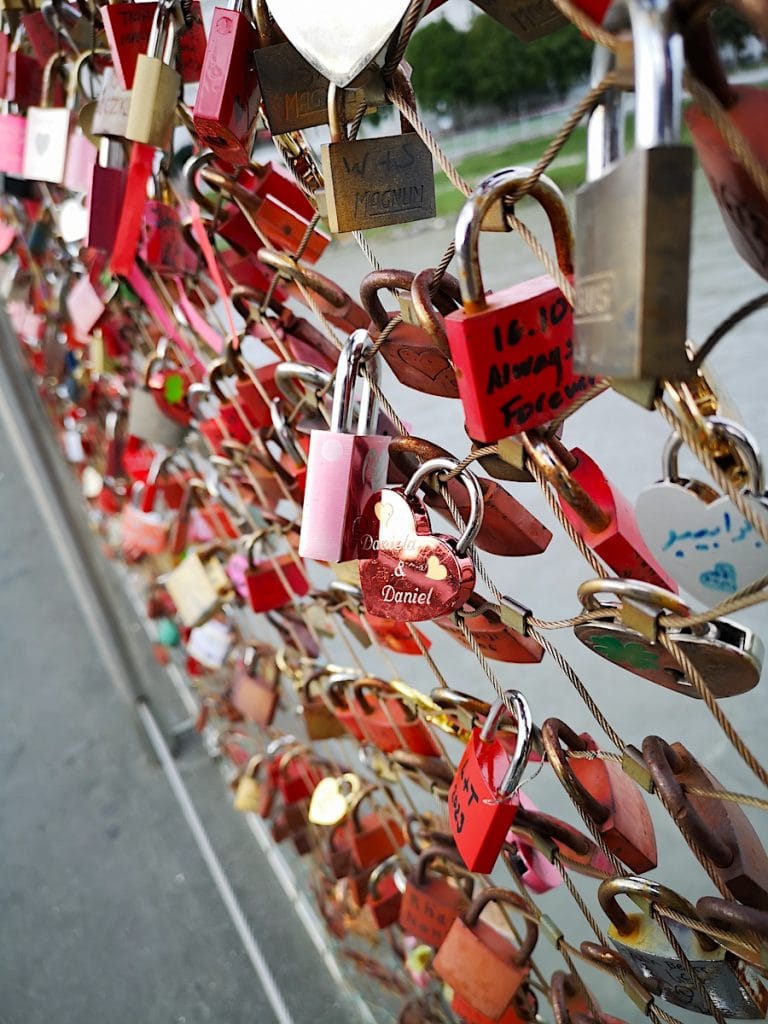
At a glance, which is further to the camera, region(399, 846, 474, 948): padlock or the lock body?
region(399, 846, 474, 948): padlock

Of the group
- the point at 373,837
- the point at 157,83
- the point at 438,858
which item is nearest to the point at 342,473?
the point at 157,83

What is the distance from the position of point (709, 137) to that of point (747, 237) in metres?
0.03

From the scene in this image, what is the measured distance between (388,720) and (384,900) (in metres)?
0.34

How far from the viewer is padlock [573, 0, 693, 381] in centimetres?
22

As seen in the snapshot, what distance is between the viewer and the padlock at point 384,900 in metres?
0.92

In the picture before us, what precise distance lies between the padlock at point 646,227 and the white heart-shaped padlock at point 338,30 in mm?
Answer: 133

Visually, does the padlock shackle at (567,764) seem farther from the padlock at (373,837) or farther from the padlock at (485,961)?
Answer: the padlock at (373,837)

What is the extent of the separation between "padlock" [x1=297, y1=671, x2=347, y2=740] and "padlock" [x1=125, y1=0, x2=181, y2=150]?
54 centimetres

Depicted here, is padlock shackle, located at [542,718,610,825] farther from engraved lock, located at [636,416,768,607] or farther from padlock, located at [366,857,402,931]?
padlock, located at [366,857,402,931]

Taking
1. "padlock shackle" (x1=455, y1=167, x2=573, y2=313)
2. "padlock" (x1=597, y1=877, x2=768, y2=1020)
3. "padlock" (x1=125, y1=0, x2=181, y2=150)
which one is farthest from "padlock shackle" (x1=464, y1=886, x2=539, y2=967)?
"padlock" (x1=125, y1=0, x2=181, y2=150)

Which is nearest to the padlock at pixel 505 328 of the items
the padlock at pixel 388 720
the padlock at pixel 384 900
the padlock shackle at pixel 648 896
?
the padlock shackle at pixel 648 896

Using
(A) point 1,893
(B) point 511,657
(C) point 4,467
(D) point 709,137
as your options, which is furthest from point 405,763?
(C) point 4,467

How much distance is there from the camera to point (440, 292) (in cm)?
37

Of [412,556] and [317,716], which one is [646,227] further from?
[317,716]
